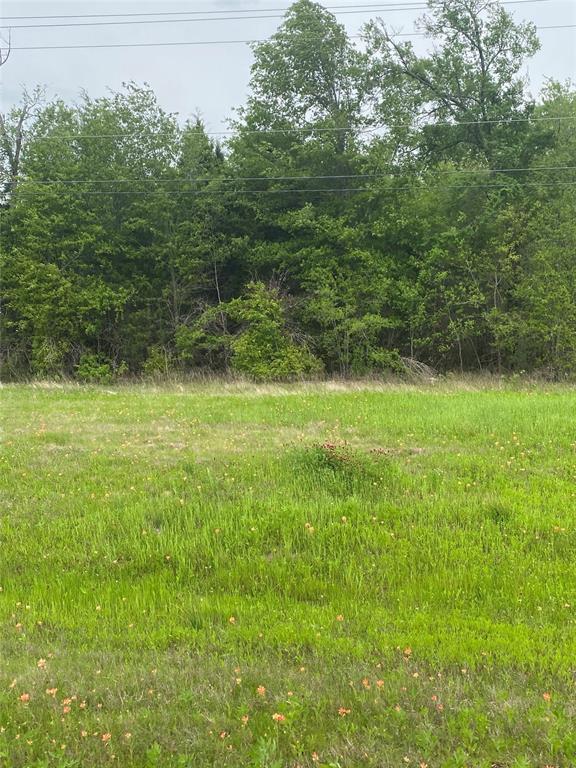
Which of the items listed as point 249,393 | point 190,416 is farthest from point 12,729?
point 249,393

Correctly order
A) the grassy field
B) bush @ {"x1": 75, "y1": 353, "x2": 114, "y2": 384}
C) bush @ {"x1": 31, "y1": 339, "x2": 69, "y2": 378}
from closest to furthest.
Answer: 1. the grassy field
2. bush @ {"x1": 75, "y1": 353, "x2": 114, "y2": 384}
3. bush @ {"x1": 31, "y1": 339, "x2": 69, "y2": 378}

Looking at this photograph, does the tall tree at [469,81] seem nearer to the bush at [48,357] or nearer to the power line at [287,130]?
the power line at [287,130]

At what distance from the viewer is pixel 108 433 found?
953 centimetres

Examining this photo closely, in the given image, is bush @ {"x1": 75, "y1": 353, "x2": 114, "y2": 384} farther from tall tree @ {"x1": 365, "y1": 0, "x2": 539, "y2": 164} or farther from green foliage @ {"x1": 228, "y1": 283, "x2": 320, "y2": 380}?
tall tree @ {"x1": 365, "y1": 0, "x2": 539, "y2": 164}

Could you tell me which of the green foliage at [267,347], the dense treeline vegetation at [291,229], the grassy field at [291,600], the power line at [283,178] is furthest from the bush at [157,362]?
the grassy field at [291,600]

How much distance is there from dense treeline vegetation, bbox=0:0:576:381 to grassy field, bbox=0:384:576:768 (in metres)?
15.1

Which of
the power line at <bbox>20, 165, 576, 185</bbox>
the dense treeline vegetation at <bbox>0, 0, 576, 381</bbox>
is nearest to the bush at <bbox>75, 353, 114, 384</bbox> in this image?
the dense treeline vegetation at <bbox>0, 0, 576, 381</bbox>

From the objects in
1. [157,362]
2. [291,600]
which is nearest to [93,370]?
[157,362]

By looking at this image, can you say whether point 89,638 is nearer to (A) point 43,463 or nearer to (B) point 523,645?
(B) point 523,645

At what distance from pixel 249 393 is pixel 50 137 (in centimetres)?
1818

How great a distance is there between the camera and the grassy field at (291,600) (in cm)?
271

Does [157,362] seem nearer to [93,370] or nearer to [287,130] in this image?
[93,370]

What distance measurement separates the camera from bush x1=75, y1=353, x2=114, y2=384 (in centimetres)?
2416

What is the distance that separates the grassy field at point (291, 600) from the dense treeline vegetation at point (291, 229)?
1507 centimetres
